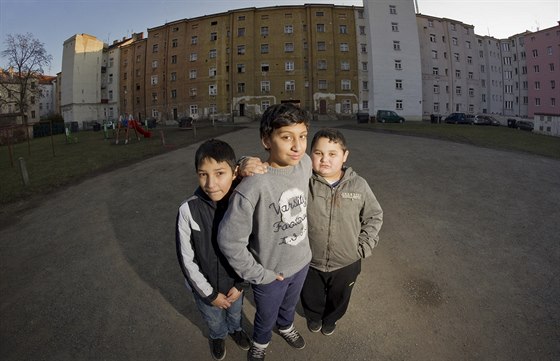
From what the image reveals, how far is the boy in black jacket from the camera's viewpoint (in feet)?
6.56

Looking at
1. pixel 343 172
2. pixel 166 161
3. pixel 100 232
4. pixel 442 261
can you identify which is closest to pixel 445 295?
pixel 442 261

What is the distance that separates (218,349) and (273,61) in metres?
41.6

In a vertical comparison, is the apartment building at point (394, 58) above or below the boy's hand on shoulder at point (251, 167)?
above

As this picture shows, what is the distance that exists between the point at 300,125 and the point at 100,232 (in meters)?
4.79

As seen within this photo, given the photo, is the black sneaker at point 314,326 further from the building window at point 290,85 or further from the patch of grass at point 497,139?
the building window at point 290,85

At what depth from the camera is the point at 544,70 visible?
47062 millimetres

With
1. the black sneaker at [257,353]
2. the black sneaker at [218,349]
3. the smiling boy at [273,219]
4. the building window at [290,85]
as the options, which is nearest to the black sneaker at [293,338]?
the black sneaker at [257,353]

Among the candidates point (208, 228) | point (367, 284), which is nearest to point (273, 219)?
point (208, 228)

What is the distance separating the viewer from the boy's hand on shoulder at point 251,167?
1.92 meters

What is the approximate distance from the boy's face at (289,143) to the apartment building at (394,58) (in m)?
40.3

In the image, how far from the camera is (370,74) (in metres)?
39.1

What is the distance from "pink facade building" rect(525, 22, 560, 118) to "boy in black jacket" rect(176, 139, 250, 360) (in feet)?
200

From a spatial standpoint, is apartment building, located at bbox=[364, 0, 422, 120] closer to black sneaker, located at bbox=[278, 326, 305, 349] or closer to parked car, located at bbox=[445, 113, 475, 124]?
parked car, located at bbox=[445, 113, 475, 124]

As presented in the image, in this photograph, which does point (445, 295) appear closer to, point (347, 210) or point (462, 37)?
point (347, 210)
